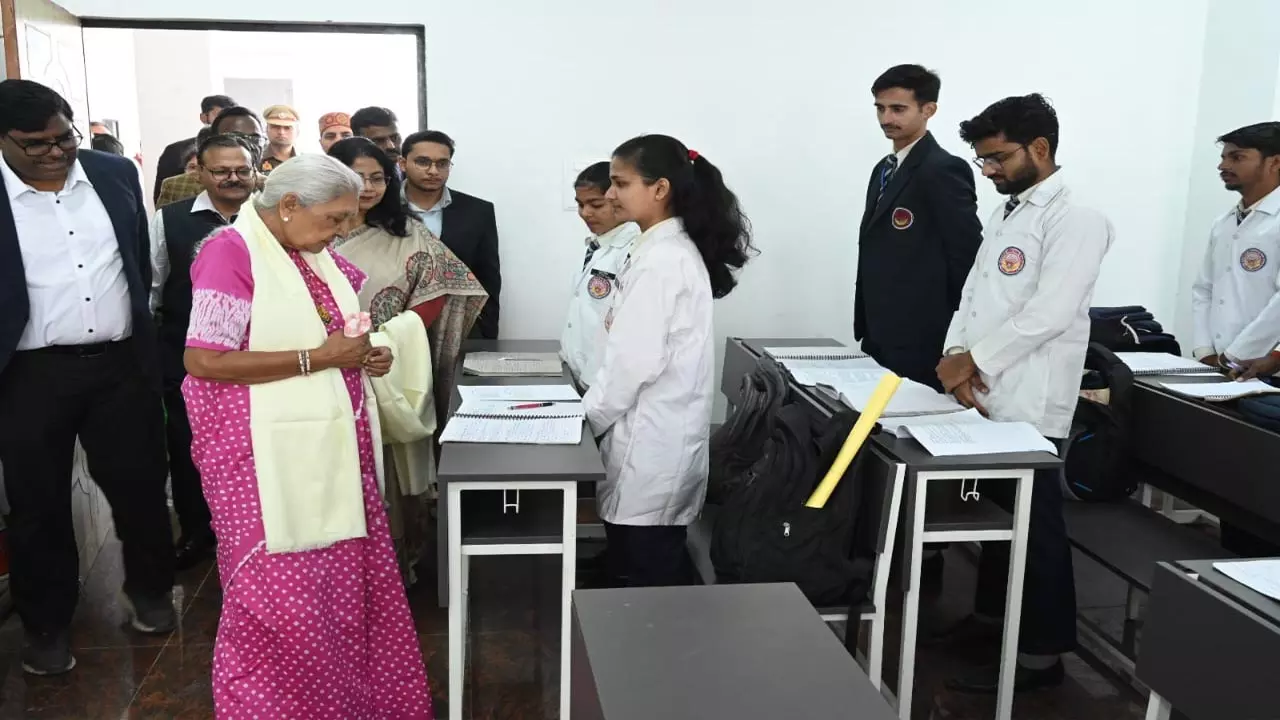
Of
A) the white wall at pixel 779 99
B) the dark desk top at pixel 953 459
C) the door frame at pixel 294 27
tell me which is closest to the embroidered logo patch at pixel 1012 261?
the dark desk top at pixel 953 459

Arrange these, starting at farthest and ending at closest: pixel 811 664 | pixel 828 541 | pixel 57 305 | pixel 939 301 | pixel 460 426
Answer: pixel 939 301 → pixel 57 305 → pixel 460 426 → pixel 828 541 → pixel 811 664

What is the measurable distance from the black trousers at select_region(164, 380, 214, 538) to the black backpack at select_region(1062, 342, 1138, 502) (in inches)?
110

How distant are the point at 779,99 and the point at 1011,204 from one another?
1749 millimetres

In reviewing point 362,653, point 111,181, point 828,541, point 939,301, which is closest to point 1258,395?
point 939,301

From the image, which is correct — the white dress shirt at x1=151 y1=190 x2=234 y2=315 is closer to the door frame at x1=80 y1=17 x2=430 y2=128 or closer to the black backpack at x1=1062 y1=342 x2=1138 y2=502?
the door frame at x1=80 y1=17 x2=430 y2=128

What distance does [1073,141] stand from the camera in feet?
14.1

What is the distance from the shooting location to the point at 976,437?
2.21 m

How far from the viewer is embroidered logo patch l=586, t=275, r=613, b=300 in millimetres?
2990

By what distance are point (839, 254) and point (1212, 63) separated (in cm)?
187

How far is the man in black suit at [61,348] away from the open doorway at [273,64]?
1.47m

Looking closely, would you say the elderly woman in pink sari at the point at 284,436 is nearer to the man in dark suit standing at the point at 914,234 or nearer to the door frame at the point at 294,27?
the man in dark suit standing at the point at 914,234

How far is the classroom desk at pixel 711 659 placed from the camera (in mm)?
972

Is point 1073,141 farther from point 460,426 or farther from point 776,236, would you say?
point 460,426

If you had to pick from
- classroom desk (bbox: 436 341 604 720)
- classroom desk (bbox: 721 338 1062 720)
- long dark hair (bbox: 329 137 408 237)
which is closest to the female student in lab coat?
classroom desk (bbox: 436 341 604 720)
